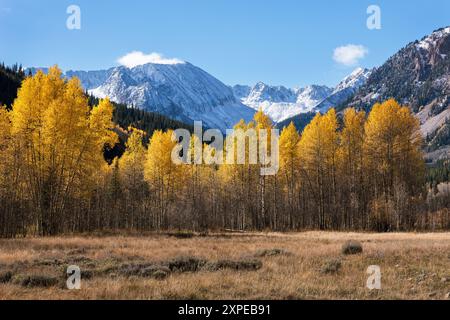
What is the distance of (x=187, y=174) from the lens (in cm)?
5347

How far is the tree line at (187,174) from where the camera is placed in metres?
27.6

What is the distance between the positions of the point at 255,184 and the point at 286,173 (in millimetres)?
3856

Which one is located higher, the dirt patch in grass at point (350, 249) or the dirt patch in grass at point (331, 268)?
Answer: the dirt patch in grass at point (331, 268)

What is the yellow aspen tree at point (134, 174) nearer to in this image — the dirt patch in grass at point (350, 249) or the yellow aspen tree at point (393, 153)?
the yellow aspen tree at point (393, 153)

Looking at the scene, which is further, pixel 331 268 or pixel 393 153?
pixel 393 153

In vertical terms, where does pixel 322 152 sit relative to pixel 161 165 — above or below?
above

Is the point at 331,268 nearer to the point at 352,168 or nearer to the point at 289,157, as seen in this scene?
the point at 289,157

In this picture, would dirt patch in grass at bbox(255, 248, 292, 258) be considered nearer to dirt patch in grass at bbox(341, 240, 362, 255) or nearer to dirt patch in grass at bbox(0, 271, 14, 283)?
dirt patch in grass at bbox(341, 240, 362, 255)

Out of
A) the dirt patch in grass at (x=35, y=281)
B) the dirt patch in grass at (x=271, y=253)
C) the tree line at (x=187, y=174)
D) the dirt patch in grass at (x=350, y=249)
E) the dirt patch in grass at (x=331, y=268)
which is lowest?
the dirt patch in grass at (x=271, y=253)

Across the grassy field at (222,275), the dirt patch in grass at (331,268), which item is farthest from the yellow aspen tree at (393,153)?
the dirt patch in grass at (331,268)

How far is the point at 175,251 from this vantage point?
19.8 meters

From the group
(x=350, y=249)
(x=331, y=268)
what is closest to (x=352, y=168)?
(x=350, y=249)

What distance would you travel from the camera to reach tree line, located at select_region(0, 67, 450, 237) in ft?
90.6
